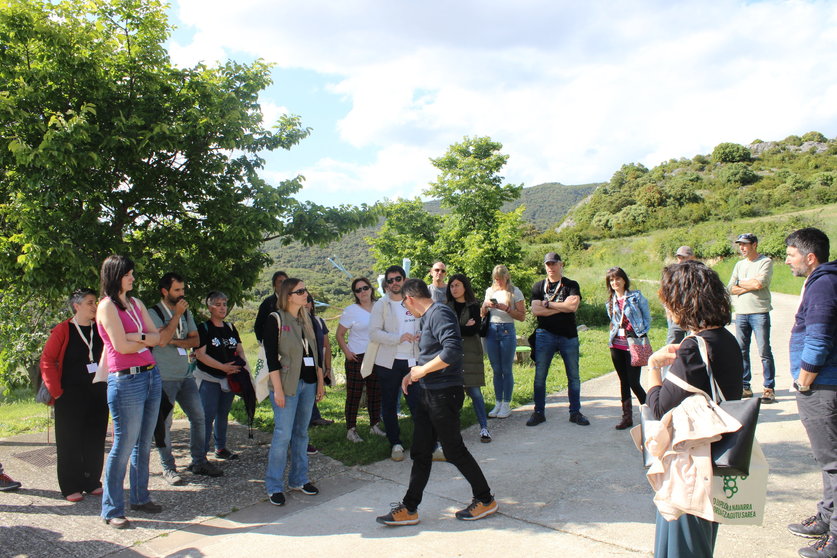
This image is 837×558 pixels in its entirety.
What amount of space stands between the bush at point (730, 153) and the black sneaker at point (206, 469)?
74.6 meters

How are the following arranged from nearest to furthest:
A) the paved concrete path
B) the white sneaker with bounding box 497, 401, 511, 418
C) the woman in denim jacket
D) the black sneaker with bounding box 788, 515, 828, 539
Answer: the black sneaker with bounding box 788, 515, 828, 539 < the paved concrete path < the woman in denim jacket < the white sneaker with bounding box 497, 401, 511, 418

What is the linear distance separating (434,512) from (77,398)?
3357 millimetres

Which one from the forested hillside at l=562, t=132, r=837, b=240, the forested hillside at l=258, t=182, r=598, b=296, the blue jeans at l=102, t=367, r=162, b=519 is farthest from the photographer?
the forested hillside at l=258, t=182, r=598, b=296

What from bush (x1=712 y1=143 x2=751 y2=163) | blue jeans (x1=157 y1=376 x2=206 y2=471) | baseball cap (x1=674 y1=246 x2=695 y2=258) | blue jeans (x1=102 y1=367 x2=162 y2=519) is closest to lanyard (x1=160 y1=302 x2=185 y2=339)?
blue jeans (x1=157 y1=376 x2=206 y2=471)

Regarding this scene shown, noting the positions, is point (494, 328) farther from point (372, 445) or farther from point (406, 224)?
point (406, 224)

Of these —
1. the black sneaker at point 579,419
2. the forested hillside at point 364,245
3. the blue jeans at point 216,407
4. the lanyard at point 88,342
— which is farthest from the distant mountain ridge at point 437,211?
the lanyard at point 88,342

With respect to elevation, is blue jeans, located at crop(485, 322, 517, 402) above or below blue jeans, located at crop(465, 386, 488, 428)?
above

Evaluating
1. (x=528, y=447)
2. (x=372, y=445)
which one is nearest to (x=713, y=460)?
(x=528, y=447)

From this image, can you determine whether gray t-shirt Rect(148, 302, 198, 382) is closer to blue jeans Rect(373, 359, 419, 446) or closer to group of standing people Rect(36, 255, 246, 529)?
group of standing people Rect(36, 255, 246, 529)

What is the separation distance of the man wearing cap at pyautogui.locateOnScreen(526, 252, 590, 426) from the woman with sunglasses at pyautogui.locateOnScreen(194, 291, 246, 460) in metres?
3.49

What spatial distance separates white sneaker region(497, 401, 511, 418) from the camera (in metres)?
6.75

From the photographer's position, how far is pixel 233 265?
641 centimetres

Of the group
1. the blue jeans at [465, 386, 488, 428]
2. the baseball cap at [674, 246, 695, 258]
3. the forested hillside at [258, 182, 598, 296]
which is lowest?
the blue jeans at [465, 386, 488, 428]

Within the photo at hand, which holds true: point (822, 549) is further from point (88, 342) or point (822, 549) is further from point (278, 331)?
point (88, 342)
